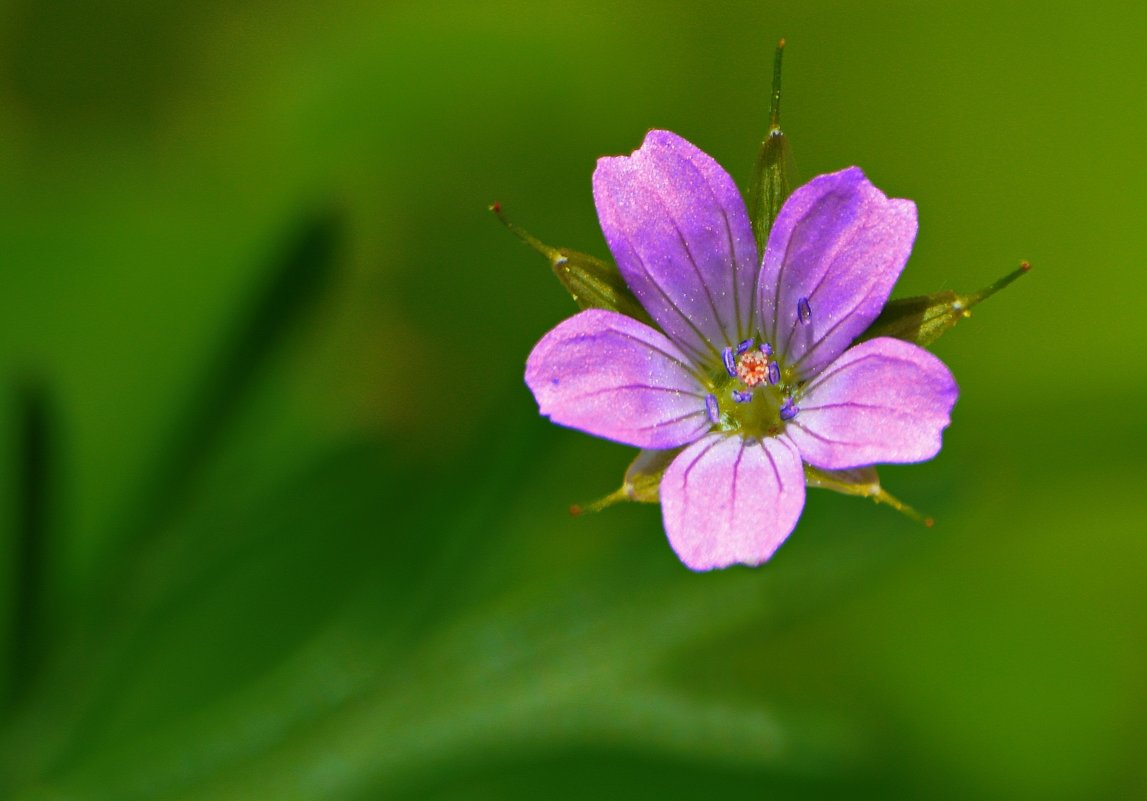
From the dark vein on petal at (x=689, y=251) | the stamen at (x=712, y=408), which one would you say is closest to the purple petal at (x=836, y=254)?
the dark vein on petal at (x=689, y=251)

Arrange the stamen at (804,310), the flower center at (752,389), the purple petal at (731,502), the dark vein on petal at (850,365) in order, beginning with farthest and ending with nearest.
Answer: the flower center at (752,389), the stamen at (804,310), the dark vein on petal at (850,365), the purple petal at (731,502)

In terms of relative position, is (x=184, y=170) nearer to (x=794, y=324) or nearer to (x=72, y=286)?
(x=72, y=286)

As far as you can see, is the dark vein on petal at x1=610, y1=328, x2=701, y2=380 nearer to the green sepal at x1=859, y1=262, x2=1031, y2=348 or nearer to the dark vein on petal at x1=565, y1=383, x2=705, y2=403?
the dark vein on petal at x1=565, y1=383, x2=705, y2=403

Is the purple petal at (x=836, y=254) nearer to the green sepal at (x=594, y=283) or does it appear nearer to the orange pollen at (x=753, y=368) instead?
the orange pollen at (x=753, y=368)

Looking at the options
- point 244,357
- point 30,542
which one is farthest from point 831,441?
point 30,542

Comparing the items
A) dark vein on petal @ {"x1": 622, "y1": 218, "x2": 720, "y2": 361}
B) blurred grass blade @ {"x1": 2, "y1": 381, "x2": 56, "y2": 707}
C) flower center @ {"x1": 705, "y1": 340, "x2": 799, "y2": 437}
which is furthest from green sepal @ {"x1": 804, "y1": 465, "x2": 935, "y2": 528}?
blurred grass blade @ {"x1": 2, "y1": 381, "x2": 56, "y2": 707}
